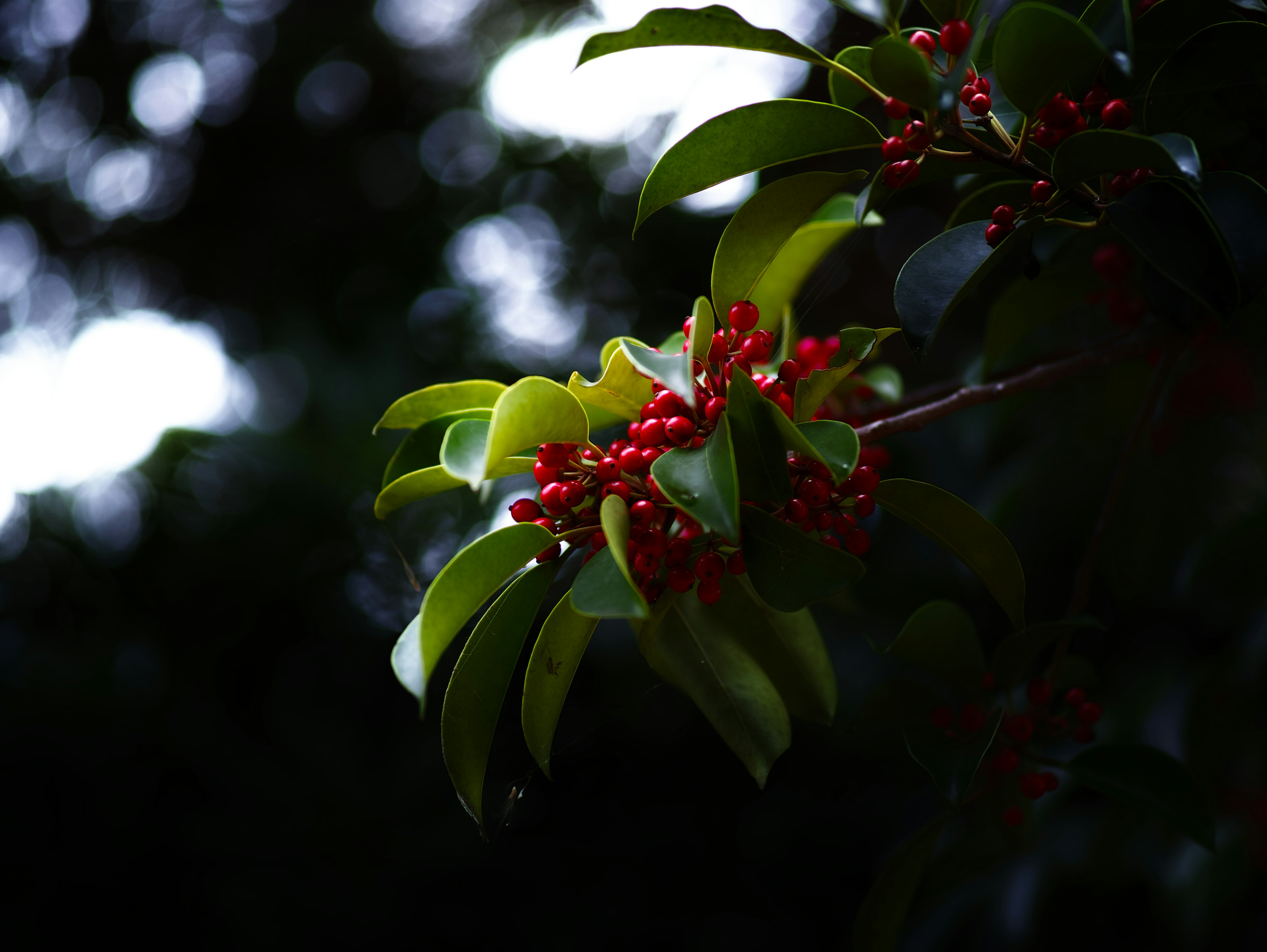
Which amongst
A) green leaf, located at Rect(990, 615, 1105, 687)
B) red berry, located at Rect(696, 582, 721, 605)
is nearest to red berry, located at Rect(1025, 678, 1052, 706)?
green leaf, located at Rect(990, 615, 1105, 687)

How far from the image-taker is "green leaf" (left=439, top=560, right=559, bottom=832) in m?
0.65

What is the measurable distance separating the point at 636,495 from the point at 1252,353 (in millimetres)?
1435

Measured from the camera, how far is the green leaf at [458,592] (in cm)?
52

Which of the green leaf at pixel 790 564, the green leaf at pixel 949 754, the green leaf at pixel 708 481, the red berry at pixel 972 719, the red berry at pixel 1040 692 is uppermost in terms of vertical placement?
the green leaf at pixel 708 481

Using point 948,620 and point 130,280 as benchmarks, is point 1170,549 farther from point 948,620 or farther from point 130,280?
point 130,280

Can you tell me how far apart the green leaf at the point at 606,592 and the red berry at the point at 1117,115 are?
581 millimetres

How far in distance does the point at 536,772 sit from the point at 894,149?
1263 mm

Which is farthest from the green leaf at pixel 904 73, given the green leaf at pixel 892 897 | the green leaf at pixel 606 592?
the green leaf at pixel 892 897

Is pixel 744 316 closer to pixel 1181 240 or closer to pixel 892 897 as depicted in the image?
pixel 1181 240

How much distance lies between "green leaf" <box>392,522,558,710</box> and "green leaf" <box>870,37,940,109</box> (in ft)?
1.48

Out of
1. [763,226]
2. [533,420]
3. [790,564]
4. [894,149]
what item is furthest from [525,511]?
[894,149]

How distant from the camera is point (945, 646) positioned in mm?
941

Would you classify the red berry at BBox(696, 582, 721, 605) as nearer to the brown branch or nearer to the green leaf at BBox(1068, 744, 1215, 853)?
the brown branch

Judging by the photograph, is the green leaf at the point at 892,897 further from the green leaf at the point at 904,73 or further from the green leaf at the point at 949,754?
the green leaf at the point at 904,73
